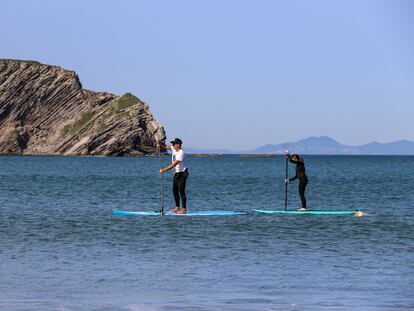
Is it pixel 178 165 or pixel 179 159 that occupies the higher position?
pixel 179 159

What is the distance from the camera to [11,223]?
29.5 m

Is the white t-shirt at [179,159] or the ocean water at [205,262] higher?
the white t-shirt at [179,159]

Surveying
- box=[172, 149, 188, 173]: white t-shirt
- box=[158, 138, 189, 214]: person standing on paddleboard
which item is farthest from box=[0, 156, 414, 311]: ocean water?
box=[172, 149, 188, 173]: white t-shirt

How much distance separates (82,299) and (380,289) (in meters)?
4.93

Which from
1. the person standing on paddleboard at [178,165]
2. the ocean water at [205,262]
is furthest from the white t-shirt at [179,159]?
the ocean water at [205,262]

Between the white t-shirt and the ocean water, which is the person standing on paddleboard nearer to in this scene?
the white t-shirt

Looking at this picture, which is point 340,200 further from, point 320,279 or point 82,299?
point 82,299

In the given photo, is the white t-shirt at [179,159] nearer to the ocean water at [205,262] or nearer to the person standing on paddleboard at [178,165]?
the person standing on paddleboard at [178,165]

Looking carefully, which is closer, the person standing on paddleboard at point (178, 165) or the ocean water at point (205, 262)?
the ocean water at point (205, 262)

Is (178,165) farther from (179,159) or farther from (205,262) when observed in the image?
(205,262)

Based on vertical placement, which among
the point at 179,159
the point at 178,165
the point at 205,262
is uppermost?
the point at 179,159

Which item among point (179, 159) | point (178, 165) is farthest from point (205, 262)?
point (178, 165)

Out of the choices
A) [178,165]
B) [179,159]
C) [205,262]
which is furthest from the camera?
[178,165]

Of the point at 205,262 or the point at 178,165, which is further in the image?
the point at 178,165
